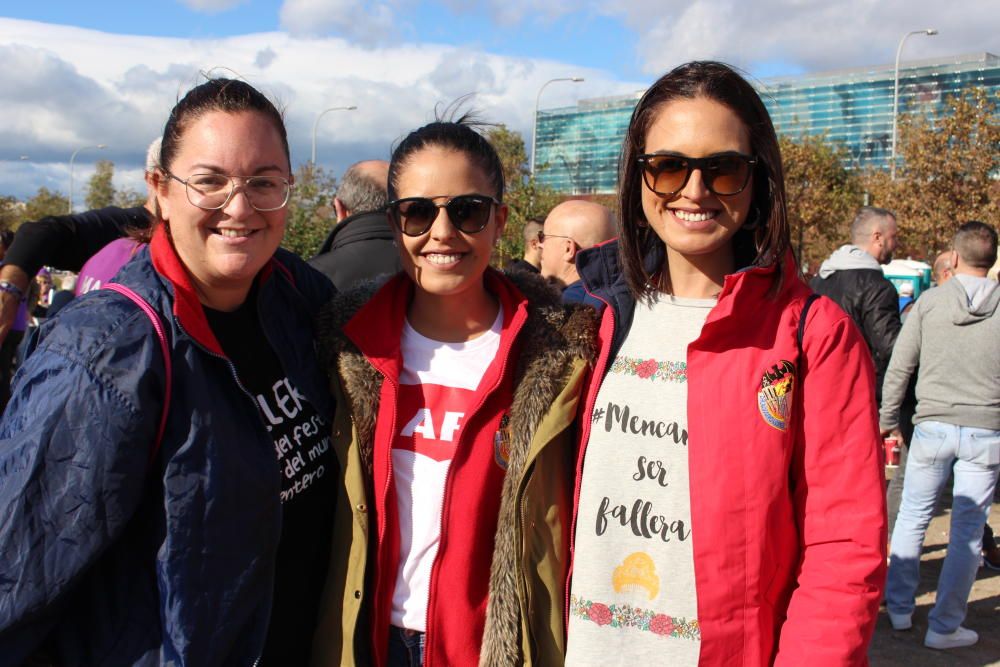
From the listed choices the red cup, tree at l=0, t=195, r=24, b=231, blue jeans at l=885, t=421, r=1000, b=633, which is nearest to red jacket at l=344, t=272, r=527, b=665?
blue jeans at l=885, t=421, r=1000, b=633

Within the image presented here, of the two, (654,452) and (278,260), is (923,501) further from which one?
(278,260)

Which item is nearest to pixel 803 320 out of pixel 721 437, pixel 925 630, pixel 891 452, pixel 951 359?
pixel 721 437

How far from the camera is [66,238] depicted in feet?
12.1

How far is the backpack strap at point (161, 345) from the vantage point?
5.61 feet

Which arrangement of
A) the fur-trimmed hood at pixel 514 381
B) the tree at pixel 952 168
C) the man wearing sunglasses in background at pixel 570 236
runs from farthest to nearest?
the tree at pixel 952 168 → the man wearing sunglasses in background at pixel 570 236 → the fur-trimmed hood at pixel 514 381

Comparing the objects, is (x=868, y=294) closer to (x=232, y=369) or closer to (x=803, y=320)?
(x=803, y=320)

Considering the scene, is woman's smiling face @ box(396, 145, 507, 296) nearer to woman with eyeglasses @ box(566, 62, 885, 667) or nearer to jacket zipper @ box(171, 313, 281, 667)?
woman with eyeglasses @ box(566, 62, 885, 667)

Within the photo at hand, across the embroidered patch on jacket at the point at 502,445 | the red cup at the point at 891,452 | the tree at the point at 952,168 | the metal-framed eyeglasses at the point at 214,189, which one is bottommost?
the red cup at the point at 891,452

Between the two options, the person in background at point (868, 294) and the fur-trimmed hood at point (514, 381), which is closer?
the fur-trimmed hood at point (514, 381)

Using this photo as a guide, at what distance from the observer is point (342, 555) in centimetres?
212

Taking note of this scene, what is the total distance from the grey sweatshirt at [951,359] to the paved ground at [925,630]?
1.27 metres

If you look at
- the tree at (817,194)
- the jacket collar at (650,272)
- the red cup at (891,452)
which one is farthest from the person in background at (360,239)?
the tree at (817,194)

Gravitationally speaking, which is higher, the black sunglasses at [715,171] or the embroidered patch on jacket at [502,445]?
the black sunglasses at [715,171]

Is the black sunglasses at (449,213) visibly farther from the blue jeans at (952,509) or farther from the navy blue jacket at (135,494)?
the blue jeans at (952,509)
